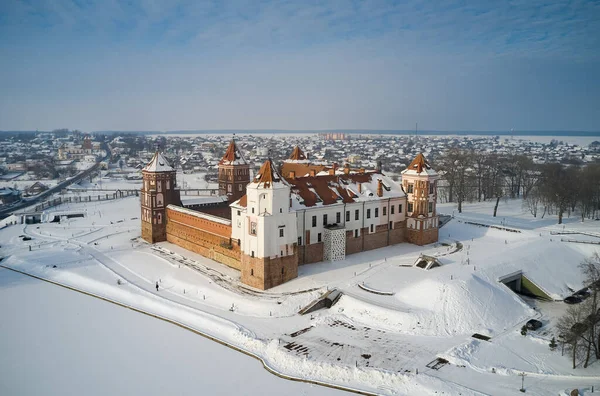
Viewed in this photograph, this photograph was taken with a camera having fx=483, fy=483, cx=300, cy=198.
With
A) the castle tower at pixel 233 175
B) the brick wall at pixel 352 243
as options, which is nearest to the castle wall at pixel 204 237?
the castle tower at pixel 233 175

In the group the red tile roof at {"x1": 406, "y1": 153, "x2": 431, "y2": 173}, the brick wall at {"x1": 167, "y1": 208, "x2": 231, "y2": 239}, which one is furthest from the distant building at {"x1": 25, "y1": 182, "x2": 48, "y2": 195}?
the red tile roof at {"x1": 406, "y1": 153, "x2": 431, "y2": 173}

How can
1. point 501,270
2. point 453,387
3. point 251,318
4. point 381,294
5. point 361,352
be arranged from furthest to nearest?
1. point 501,270
2. point 381,294
3. point 251,318
4. point 361,352
5. point 453,387

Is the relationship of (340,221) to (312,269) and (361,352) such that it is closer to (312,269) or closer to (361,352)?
(312,269)

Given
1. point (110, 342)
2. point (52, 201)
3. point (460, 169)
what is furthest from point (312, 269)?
point (52, 201)

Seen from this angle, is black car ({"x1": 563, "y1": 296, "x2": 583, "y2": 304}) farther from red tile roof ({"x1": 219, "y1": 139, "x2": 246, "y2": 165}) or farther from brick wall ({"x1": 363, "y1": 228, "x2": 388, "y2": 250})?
red tile roof ({"x1": 219, "y1": 139, "x2": 246, "y2": 165})

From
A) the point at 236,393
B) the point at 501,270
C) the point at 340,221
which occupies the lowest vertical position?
the point at 236,393

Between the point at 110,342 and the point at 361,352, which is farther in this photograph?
the point at 110,342
